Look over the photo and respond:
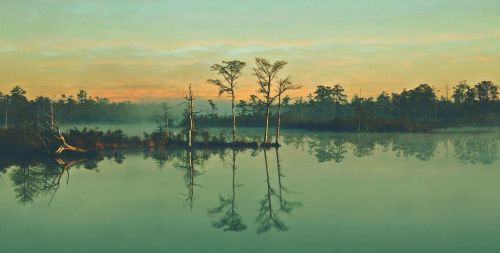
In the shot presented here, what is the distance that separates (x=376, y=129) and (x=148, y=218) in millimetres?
65479

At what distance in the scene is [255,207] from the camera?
17.1 meters

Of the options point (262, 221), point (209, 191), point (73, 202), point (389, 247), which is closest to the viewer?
point (389, 247)

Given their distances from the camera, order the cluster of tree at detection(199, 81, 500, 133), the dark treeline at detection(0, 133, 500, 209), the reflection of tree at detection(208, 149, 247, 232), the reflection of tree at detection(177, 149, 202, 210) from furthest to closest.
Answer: the cluster of tree at detection(199, 81, 500, 133), the reflection of tree at detection(177, 149, 202, 210), the dark treeline at detection(0, 133, 500, 209), the reflection of tree at detection(208, 149, 247, 232)

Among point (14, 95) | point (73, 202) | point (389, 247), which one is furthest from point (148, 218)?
point (14, 95)

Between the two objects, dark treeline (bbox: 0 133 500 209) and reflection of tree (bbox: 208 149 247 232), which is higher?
dark treeline (bbox: 0 133 500 209)

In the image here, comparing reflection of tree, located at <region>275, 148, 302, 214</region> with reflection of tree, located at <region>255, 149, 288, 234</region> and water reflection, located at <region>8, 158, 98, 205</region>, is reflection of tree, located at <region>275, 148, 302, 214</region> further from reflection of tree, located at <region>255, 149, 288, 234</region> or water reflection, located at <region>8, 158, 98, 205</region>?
water reflection, located at <region>8, 158, 98, 205</region>

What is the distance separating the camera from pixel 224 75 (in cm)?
4916

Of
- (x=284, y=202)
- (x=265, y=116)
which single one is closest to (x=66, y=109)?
(x=265, y=116)

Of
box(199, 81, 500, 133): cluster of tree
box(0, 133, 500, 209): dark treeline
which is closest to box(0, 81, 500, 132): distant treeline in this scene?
box(199, 81, 500, 133): cluster of tree

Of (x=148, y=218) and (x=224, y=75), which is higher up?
(x=224, y=75)

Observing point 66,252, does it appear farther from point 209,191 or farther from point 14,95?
point 14,95

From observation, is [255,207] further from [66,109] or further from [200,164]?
[66,109]

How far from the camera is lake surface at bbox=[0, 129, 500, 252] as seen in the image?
12.6m

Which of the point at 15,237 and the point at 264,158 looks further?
the point at 264,158
